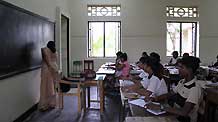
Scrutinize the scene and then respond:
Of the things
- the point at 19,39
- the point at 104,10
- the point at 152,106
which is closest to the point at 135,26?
the point at 104,10

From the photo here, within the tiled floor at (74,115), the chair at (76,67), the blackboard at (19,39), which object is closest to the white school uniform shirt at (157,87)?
the tiled floor at (74,115)

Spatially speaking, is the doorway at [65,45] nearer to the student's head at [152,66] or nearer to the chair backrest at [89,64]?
the chair backrest at [89,64]

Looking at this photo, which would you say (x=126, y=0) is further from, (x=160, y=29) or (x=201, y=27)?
(x=201, y=27)

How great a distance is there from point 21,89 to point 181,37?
7.00 meters

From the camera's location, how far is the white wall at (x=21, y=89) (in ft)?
13.5

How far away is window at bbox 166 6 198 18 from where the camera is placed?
32.9 ft

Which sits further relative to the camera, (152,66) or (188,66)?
(152,66)

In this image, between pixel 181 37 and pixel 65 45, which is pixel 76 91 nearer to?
pixel 65 45

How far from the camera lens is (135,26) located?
32.6ft

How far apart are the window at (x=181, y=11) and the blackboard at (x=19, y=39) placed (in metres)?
5.27

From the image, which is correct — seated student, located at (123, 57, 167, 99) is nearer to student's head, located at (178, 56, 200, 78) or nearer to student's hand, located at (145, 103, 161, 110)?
student's hand, located at (145, 103, 161, 110)

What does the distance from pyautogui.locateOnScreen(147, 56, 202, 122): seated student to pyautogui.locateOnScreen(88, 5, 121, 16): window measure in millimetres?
7357

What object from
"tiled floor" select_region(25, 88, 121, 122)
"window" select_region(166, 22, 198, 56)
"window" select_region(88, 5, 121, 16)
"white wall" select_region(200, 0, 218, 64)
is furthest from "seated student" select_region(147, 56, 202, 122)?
"white wall" select_region(200, 0, 218, 64)

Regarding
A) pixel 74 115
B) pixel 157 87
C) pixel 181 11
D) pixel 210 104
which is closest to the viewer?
pixel 210 104
